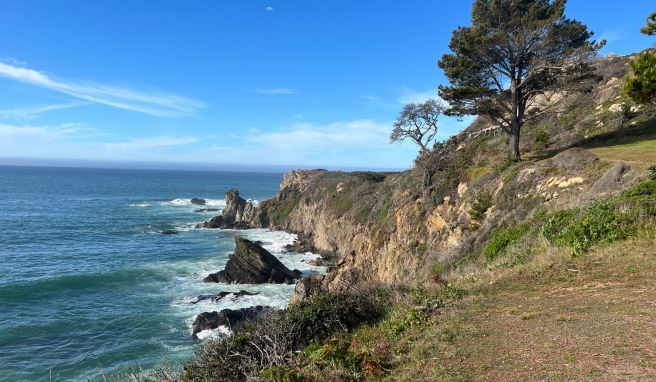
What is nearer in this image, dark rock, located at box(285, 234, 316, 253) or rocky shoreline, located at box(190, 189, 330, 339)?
rocky shoreline, located at box(190, 189, 330, 339)

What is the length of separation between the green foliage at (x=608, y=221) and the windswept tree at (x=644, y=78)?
9.35 feet

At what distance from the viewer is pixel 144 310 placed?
32.5 meters

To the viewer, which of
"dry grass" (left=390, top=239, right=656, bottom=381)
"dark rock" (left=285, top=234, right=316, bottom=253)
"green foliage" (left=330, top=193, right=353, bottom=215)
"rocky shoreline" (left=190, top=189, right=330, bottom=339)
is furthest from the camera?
"green foliage" (left=330, top=193, right=353, bottom=215)

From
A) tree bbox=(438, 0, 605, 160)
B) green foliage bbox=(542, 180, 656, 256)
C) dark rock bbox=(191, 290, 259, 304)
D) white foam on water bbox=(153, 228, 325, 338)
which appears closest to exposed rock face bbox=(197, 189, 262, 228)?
white foam on water bbox=(153, 228, 325, 338)

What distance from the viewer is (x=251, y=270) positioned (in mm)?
41125

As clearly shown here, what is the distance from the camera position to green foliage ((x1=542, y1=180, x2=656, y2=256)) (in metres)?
11.7

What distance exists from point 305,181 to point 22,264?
50.1 metres

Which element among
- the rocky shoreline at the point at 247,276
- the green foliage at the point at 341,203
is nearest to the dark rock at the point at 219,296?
the rocky shoreline at the point at 247,276

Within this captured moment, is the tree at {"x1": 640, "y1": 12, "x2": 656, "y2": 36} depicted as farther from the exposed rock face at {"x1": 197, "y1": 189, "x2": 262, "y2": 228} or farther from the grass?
the exposed rock face at {"x1": 197, "y1": 189, "x2": 262, "y2": 228}

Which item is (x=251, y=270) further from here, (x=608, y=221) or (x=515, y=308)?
(x=515, y=308)

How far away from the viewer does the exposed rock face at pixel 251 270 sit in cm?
4097

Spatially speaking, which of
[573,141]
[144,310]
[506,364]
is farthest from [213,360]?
[573,141]

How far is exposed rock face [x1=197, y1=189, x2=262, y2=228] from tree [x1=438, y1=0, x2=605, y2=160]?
56974 millimetres

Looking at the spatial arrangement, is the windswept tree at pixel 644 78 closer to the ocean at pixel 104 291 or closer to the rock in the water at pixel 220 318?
the ocean at pixel 104 291
